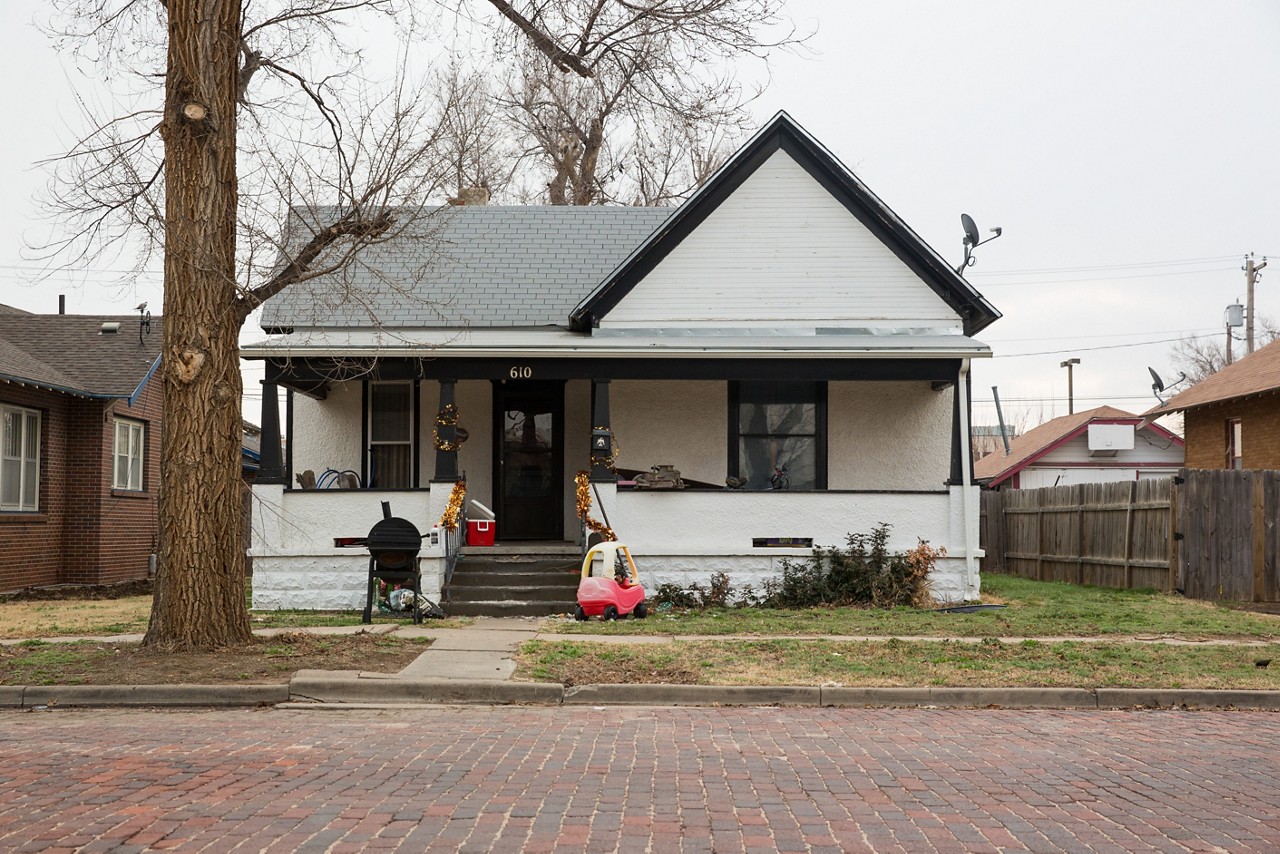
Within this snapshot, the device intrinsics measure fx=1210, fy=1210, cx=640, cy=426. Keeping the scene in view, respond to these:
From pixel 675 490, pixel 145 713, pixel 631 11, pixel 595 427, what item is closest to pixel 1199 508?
pixel 675 490

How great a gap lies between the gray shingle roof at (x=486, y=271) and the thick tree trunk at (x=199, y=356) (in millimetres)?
5240

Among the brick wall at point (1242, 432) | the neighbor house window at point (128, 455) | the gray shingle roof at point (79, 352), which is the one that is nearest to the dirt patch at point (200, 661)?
the gray shingle roof at point (79, 352)

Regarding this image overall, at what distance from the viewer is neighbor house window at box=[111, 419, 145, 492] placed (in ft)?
78.3

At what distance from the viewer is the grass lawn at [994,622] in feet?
43.5

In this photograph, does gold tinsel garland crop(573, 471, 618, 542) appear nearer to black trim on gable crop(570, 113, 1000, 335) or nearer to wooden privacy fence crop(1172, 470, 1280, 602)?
black trim on gable crop(570, 113, 1000, 335)

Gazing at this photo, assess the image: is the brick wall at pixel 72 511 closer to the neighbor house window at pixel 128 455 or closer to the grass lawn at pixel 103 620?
the neighbor house window at pixel 128 455

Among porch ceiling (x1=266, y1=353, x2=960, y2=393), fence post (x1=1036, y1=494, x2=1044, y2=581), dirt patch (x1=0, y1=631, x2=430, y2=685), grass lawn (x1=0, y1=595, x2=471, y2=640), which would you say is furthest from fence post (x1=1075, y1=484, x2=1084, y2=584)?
dirt patch (x1=0, y1=631, x2=430, y2=685)

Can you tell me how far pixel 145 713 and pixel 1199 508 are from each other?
574 inches

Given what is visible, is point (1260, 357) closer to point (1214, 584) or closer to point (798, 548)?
point (1214, 584)

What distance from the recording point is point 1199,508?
17.6 metres

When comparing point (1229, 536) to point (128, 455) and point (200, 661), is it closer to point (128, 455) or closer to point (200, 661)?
point (200, 661)

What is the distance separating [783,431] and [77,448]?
43.6ft

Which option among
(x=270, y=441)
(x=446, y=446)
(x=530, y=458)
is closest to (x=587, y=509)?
(x=446, y=446)

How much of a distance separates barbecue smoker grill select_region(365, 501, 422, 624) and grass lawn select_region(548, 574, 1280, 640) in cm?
178
